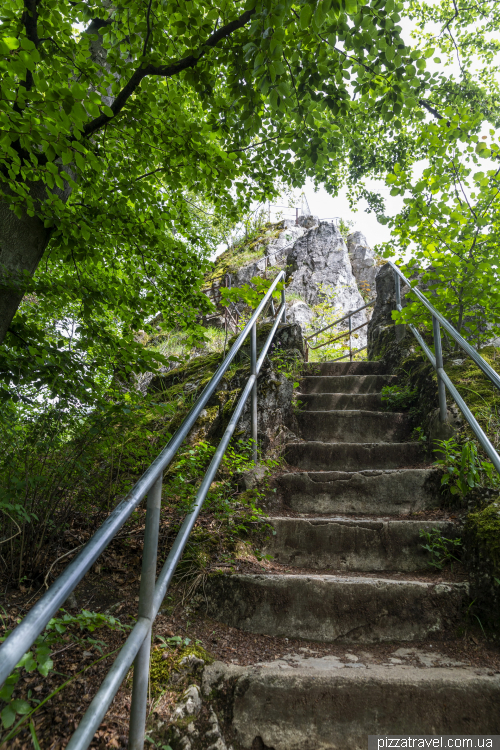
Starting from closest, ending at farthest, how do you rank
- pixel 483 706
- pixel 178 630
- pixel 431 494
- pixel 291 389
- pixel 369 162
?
pixel 483 706, pixel 178 630, pixel 431 494, pixel 291 389, pixel 369 162

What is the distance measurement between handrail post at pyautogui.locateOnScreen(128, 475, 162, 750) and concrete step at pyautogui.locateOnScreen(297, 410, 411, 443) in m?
2.59

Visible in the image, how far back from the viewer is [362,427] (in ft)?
11.7

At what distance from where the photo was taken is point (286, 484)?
9.40ft

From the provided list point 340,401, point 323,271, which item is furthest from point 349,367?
point 323,271

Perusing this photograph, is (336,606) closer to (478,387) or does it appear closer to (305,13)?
(478,387)

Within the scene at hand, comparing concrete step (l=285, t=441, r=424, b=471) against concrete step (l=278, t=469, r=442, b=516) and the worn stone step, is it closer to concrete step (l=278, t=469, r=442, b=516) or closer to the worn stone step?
concrete step (l=278, t=469, r=442, b=516)

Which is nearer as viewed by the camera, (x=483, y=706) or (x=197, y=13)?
(x=483, y=706)

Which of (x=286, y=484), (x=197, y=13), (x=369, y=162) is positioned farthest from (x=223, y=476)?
(x=369, y=162)

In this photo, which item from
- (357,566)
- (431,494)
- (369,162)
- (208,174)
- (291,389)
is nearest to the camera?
(357,566)

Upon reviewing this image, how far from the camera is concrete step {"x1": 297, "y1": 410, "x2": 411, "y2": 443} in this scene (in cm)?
354

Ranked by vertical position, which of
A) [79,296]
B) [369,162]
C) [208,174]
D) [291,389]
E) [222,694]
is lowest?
[222,694]

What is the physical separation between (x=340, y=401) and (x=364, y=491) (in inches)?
57.4

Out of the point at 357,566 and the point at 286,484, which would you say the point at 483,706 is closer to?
the point at 357,566

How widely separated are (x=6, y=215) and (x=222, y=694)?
2397 millimetres
